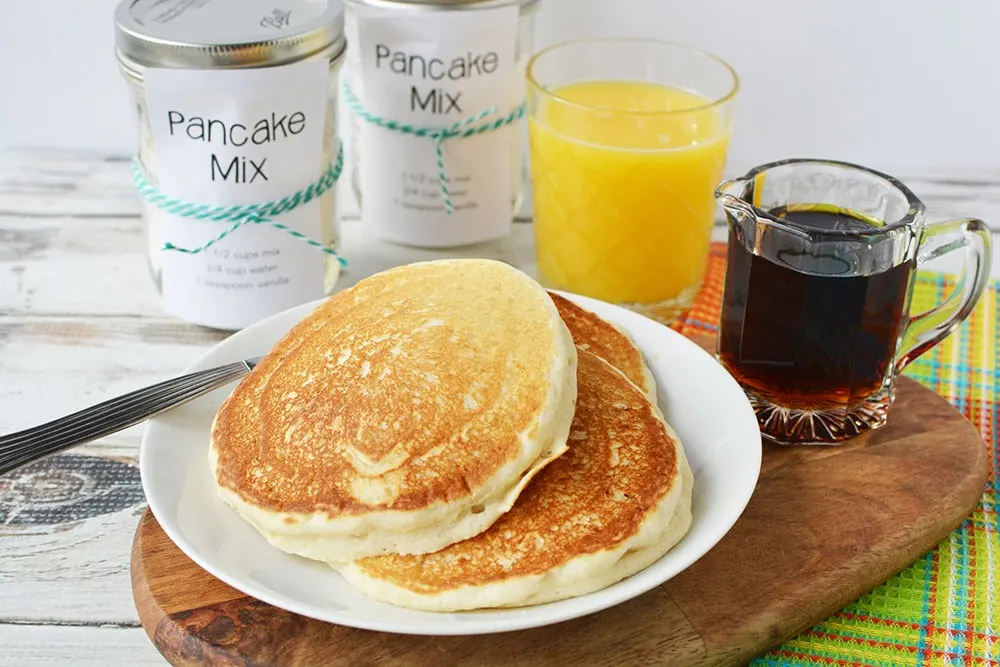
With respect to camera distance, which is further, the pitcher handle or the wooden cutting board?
the pitcher handle

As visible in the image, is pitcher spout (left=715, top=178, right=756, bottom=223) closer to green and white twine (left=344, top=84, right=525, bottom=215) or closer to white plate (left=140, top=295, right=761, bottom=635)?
white plate (left=140, top=295, right=761, bottom=635)

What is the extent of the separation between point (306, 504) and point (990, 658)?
2.56 ft

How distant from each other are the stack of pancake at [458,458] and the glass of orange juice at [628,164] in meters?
0.52

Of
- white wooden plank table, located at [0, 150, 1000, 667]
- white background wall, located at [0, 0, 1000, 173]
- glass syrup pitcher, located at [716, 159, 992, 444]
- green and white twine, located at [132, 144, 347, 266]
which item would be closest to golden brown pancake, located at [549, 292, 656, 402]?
glass syrup pitcher, located at [716, 159, 992, 444]

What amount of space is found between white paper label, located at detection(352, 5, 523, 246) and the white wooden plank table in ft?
0.29

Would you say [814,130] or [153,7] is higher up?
[153,7]

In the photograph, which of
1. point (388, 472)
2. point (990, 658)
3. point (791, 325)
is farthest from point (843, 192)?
point (388, 472)

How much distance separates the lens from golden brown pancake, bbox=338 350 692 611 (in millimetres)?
1153

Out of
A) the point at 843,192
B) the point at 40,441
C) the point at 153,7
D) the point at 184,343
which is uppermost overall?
the point at 153,7

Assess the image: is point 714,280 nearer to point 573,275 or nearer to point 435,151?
point 573,275

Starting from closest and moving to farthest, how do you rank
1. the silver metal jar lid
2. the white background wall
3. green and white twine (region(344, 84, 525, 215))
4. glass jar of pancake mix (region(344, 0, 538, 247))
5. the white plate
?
the white plate → the silver metal jar lid → glass jar of pancake mix (region(344, 0, 538, 247)) → green and white twine (region(344, 84, 525, 215)) → the white background wall

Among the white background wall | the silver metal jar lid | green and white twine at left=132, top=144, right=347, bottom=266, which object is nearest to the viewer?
the silver metal jar lid

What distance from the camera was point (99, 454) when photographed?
1645 millimetres

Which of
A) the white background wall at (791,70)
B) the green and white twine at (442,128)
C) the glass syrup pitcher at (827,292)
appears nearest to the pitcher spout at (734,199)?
the glass syrup pitcher at (827,292)
